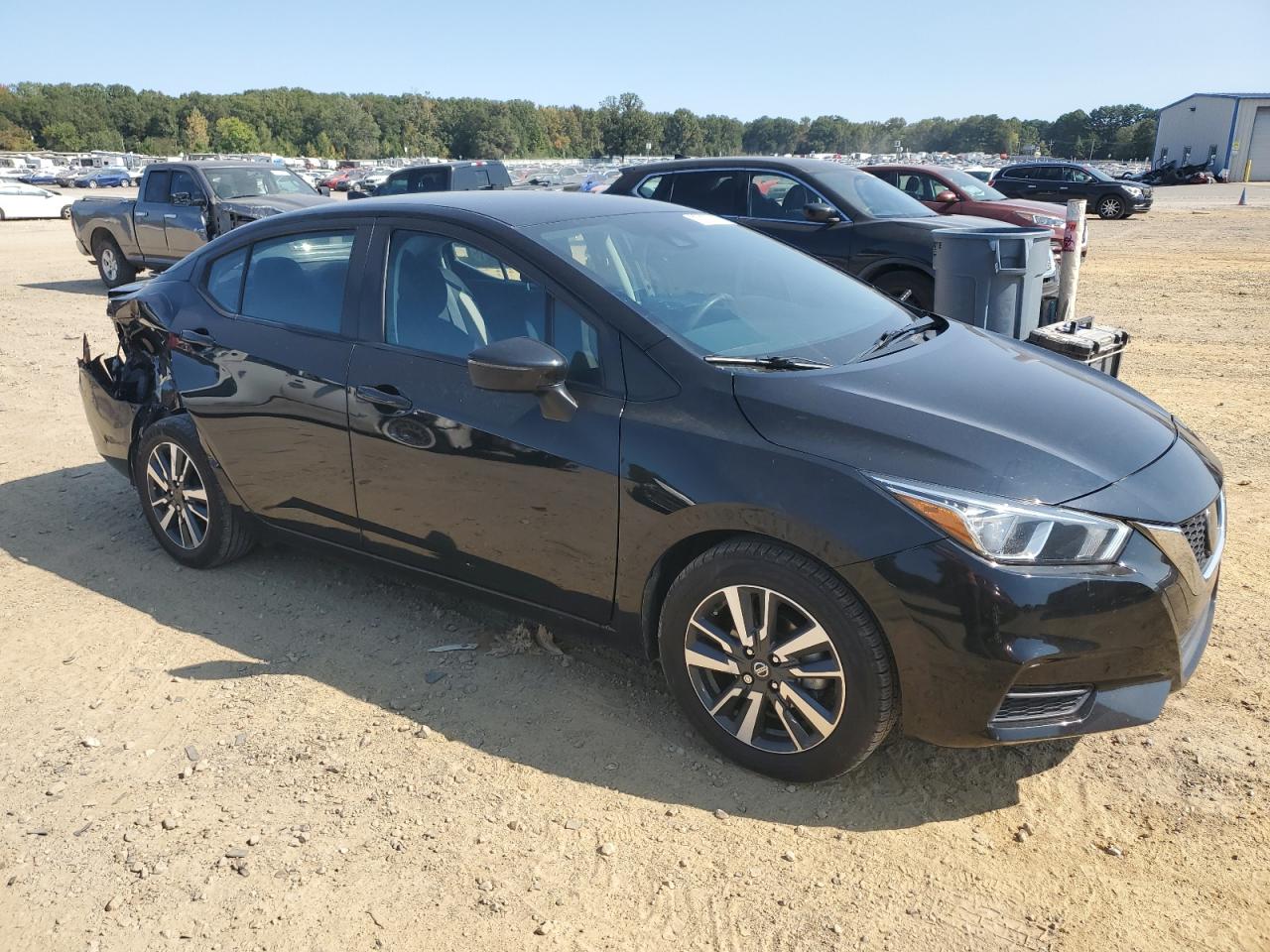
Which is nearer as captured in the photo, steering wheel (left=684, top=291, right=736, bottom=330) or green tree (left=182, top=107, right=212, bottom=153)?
steering wheel (left=684, top=291, right=736, bottom=330)

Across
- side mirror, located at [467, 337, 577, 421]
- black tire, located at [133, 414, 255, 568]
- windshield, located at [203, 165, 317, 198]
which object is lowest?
black tire, located at [133, 414, 255, 568]

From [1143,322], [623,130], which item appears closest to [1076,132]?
[623,130]

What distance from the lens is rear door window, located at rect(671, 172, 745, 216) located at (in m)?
9.62

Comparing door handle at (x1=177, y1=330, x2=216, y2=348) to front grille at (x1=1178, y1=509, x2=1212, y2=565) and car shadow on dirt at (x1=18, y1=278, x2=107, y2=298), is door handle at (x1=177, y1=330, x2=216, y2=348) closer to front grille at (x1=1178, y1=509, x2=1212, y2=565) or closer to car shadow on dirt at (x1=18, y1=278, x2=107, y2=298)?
A: front grille at (x1=1178, y1=509, x2=1212, y2=565)

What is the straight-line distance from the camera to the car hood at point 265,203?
1299cm

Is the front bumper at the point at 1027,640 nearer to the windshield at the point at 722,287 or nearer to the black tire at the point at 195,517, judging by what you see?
the windshield at the point at 722,287

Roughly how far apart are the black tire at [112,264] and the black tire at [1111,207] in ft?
83.3

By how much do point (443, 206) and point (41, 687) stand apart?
2427 millimetres

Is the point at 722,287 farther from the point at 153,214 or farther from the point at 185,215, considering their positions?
the point at 153,214

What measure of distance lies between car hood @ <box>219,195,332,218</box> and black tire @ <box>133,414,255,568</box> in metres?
9.00

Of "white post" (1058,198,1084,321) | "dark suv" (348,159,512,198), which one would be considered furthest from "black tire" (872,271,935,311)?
"dark suv" (348,159,512,198)

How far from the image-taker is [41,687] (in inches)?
149

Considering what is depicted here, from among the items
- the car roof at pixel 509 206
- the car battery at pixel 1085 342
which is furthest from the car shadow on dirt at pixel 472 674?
the car battery at pixel 1085 342

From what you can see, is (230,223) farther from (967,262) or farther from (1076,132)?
(1076,132)
